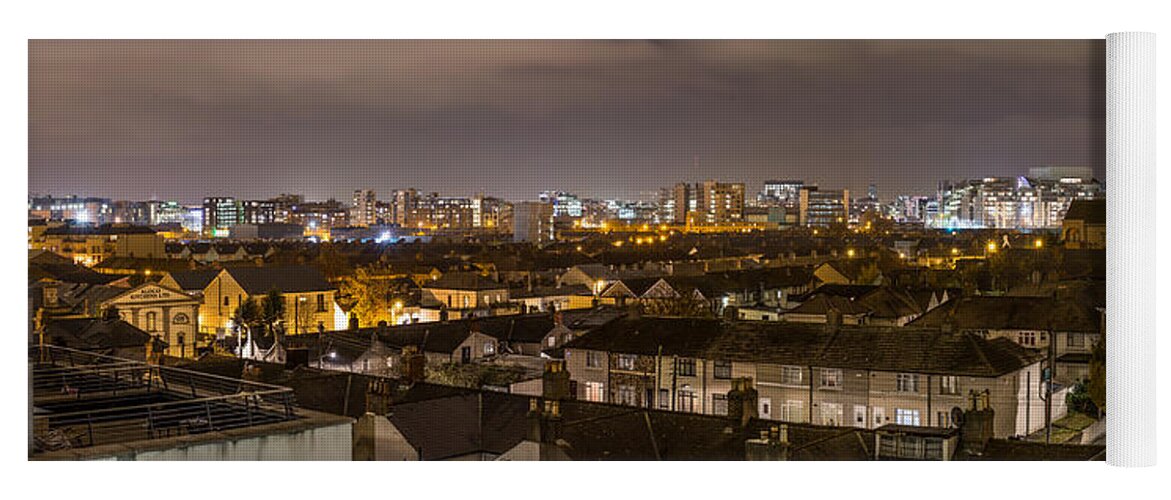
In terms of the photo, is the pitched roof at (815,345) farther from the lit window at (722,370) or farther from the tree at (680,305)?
the tree at (680,305)

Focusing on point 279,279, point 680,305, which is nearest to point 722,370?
point 680,305

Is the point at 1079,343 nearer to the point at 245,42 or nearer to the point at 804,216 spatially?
the point at 245,42

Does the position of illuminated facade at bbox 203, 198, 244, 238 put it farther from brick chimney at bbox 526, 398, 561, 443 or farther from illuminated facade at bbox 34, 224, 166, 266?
brick chimney at bbox 526, 398, 561, 443

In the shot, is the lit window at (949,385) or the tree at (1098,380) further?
the lit window at (949,385)

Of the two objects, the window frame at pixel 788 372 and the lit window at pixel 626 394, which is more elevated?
the window frame at pixel 788 372

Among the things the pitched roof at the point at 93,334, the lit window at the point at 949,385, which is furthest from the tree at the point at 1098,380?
the pitched roof at the point at 93,334

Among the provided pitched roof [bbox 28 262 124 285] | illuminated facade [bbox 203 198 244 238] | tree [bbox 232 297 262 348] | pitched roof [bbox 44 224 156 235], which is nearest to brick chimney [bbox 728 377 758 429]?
tree [bbox 232 297 262 348]

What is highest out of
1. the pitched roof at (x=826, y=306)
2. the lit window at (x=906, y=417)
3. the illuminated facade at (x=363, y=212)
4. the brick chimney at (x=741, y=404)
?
the illuminated facade at (x=363, y=212)
